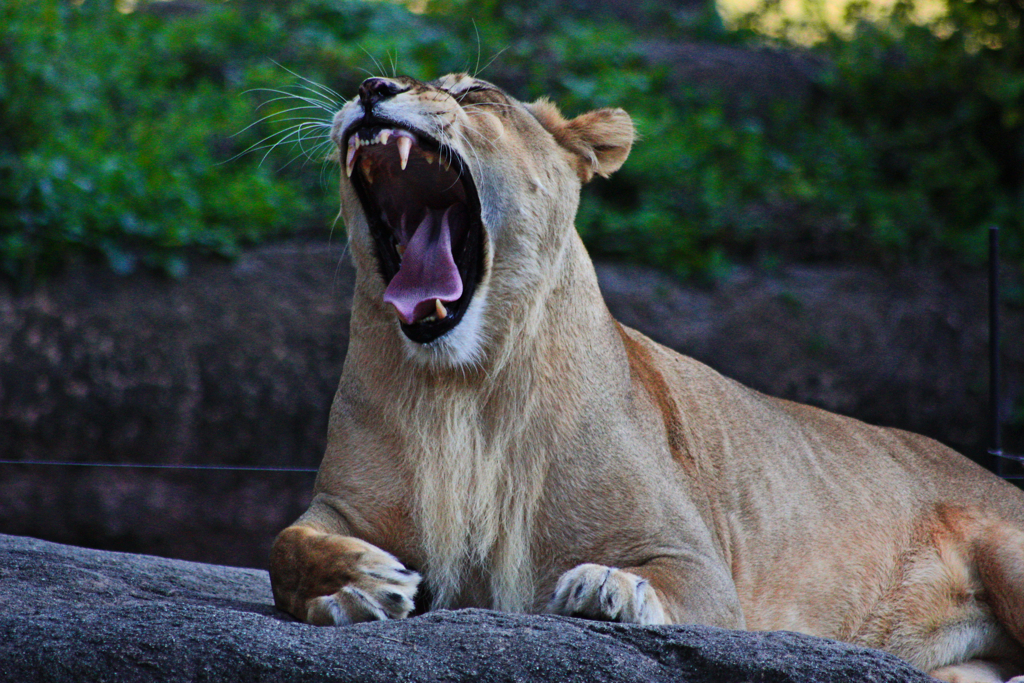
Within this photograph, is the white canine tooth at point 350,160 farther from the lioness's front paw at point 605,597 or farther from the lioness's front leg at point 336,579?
the lioness's front paw at point 605,597

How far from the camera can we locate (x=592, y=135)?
11.6 ft

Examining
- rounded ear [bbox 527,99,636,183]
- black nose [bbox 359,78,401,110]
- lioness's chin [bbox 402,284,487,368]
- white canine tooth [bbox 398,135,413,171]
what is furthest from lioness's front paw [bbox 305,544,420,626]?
rounded ear [bbox 527,99,636,183]

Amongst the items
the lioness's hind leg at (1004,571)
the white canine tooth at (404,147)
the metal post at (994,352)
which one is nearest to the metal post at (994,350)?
the metal post at (994,352)

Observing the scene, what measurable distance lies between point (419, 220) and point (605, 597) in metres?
1.24

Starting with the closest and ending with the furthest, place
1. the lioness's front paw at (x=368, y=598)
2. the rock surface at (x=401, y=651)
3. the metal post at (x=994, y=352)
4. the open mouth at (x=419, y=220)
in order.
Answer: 1. the rock surface at (x=401, y=651)
2. the lioness's front paw at (x=368, y=598)
3. the open mouth at (x=419, y=220)
4. the metal post at (x=994, y=352)

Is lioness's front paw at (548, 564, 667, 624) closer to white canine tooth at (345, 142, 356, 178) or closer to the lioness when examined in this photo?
the lioness

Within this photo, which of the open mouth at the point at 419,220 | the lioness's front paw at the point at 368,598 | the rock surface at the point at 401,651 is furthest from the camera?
the open mouth at the point at 419,220

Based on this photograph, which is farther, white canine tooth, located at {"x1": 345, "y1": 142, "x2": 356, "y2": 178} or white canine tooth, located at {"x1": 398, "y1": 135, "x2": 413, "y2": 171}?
white canine tooth, located at {"x1": 345, "y1": 142, "x2": 356, "y2": 178}

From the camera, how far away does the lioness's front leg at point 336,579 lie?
264cm

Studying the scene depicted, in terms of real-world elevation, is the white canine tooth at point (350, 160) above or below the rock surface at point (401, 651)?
Result: above

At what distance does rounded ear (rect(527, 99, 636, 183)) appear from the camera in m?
3.52

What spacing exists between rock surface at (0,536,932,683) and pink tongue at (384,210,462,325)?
0.84 metres

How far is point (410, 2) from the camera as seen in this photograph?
10055 millimetres

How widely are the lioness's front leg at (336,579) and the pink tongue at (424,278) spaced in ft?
2.00
